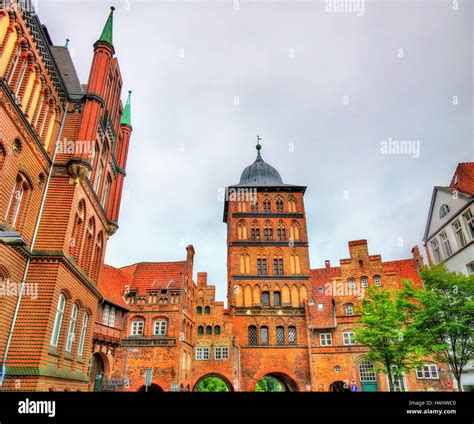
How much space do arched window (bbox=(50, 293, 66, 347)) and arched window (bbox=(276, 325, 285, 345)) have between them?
28.4m

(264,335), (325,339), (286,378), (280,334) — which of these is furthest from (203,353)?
(325,339)

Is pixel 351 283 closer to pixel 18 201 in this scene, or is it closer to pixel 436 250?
pixel 436 250

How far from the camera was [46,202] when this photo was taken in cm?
1367

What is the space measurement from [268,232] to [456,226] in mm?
21493

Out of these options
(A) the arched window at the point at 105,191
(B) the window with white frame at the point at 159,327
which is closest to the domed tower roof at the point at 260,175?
(B) the window with white frame at the point at 159,327

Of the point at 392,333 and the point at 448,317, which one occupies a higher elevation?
the point at 448,317

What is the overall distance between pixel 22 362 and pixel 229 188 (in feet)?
120

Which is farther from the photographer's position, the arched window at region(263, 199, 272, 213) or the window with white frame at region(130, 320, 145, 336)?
the arched window at region(263, 199, 272, 213)

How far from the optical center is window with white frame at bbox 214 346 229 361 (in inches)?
1384

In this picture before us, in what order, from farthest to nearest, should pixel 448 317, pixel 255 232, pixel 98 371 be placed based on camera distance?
pixel 255 232
pixel 98 371
pixel 448 317

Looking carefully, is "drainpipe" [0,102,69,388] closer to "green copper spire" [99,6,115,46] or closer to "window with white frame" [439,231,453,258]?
"green copper spire" [99,6,115,46]

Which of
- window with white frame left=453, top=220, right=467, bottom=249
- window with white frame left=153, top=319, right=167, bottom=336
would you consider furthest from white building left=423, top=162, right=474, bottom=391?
window with white frame left=153, top=319, right=167, bottom=336

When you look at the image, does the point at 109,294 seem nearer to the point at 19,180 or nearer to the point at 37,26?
the point at 19,180

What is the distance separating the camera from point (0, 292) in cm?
1084
